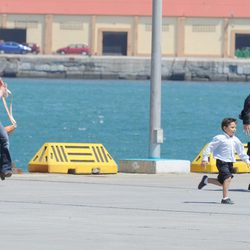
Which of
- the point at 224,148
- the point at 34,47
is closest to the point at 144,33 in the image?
the point at 34,47

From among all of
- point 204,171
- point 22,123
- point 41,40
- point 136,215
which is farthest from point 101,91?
point 136,215

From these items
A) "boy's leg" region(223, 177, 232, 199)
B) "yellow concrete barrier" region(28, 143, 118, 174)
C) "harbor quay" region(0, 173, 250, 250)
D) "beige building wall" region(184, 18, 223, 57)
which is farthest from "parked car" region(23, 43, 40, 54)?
"boy's leg" region(223, 177, 232, 199)

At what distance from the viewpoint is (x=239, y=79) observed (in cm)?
13575

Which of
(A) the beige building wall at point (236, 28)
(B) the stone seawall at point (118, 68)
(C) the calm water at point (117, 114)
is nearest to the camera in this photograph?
(C) the calm water at point (117, 114)

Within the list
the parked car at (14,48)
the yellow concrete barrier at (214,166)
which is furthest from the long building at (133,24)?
the yellow concrete barrier at (214,166)

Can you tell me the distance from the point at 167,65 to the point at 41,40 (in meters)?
11.2

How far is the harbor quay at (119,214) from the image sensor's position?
13.8 metres

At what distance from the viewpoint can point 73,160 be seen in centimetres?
2428

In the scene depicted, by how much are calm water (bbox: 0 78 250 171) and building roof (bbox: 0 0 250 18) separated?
631 cm

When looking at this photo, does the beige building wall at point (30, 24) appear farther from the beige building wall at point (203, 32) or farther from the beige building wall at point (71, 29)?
the beige building wall at point (203, 32)

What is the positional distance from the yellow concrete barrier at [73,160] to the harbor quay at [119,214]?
3.24 feet

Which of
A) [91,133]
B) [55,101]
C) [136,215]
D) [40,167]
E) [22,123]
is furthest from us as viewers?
[55,101]

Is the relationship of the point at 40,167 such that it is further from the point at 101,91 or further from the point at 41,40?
the point at 41,40

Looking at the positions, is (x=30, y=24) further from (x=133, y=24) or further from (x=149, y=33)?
(x=149, y=33)
